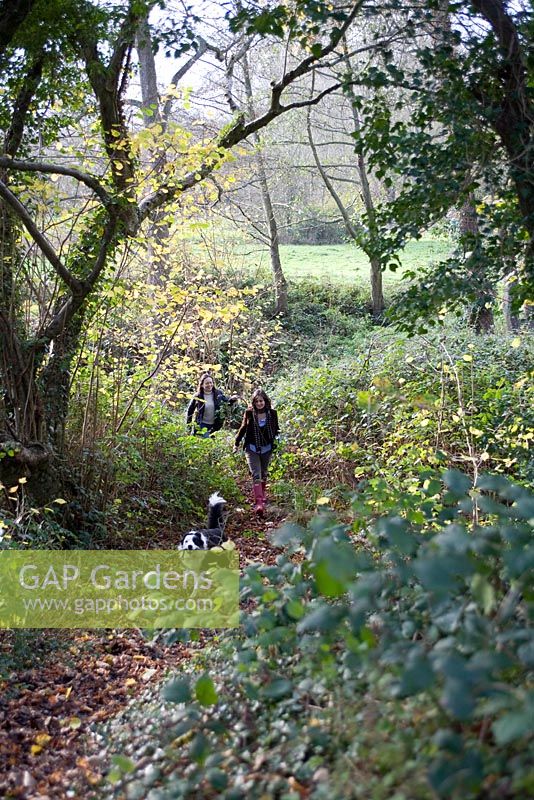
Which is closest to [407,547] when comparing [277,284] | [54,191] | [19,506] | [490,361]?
[19,506]

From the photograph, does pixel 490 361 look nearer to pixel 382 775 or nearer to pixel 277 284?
pixel 382 775

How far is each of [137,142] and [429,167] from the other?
3372mm

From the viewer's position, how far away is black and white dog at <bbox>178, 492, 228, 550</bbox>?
235 inches

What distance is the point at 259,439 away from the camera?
9258 millimetres

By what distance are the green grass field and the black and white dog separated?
14.6 m

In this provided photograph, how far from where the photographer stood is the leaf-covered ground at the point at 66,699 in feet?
11.7

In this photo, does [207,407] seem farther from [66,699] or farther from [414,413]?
[66,699]

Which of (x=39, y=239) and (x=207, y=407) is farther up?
(x=39, y=239)

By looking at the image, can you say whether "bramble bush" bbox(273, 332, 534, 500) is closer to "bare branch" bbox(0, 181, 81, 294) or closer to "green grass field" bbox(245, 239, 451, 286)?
"bare branch" bbox(0, 181, 81, 294)

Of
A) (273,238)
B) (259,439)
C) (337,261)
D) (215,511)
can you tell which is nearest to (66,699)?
(215,511)

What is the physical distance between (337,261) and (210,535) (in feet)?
71.2

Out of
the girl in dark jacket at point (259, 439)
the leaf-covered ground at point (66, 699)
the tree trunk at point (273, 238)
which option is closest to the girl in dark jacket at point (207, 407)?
the girl in dark jacket at point (259, 439)

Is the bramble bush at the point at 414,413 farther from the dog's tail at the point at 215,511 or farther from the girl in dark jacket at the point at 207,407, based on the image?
the dog's tail at the point at 215,511

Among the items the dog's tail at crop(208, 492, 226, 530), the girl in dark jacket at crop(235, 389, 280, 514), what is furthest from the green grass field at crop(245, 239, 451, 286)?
the dog's tail at crop(208, 492, 226, 530)
